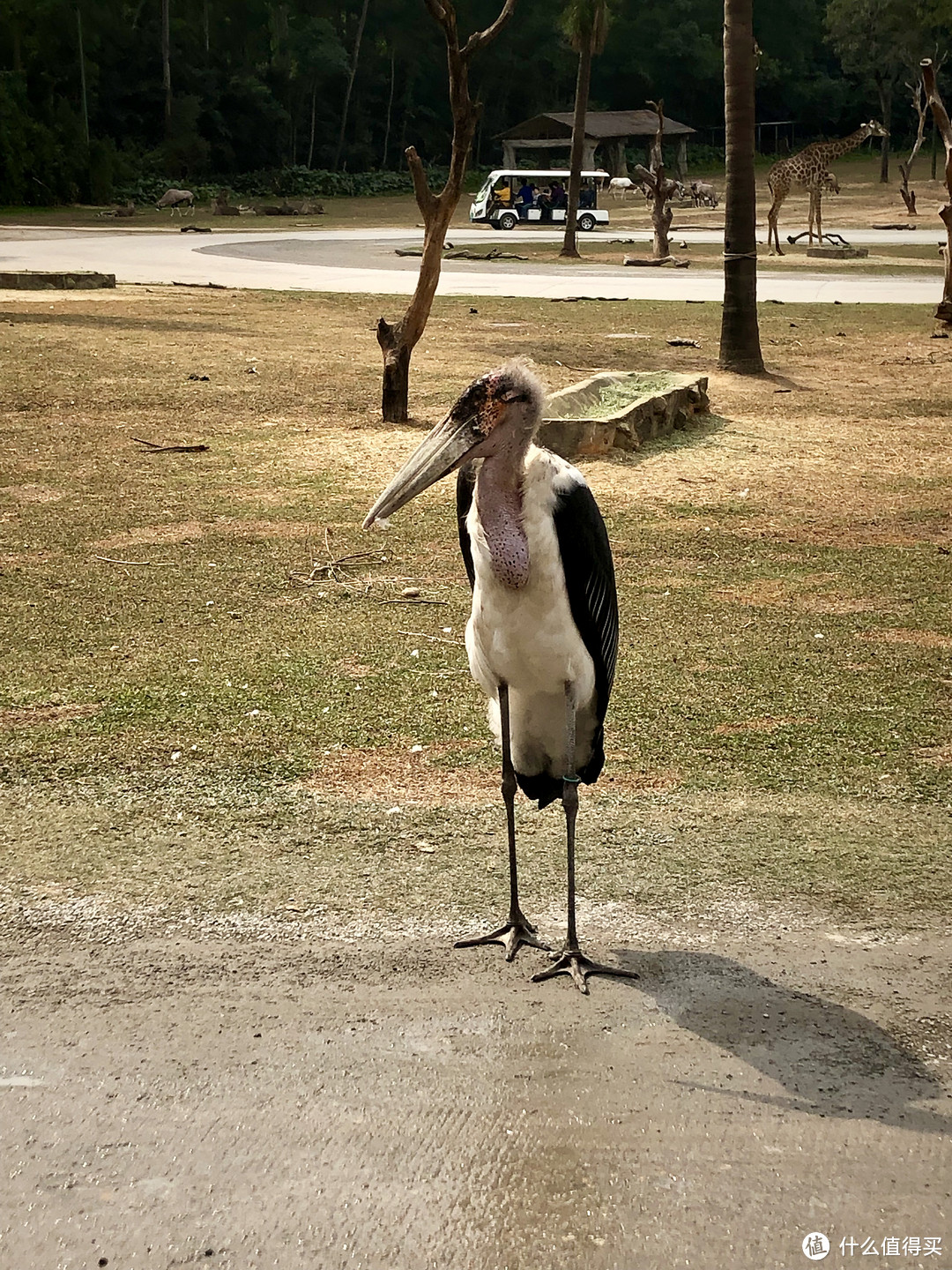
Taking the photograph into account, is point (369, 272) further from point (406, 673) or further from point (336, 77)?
point (336, 77)

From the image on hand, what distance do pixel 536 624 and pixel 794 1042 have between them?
3.67 feet

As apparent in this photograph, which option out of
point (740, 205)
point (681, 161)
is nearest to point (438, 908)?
point (740, 205)

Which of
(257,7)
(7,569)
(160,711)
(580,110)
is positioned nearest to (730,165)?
(7,569)

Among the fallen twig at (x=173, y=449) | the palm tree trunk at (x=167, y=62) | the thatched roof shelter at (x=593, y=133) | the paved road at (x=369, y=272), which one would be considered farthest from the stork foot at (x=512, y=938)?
the palm tree trunk at (x=167, y=62)

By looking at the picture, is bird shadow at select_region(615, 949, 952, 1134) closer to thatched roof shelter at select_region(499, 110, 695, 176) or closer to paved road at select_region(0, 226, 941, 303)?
paved road at select_region(0, 226, 941, 303)

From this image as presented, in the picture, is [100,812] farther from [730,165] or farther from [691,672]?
[730,165]

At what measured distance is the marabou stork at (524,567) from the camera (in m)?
3.38

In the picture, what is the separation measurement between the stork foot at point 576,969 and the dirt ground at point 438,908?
53 mm

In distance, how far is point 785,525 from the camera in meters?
7.95

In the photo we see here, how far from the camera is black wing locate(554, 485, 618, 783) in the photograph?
3449mm

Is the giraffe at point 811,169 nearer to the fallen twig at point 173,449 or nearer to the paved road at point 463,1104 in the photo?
the fallen twig at point 173,449

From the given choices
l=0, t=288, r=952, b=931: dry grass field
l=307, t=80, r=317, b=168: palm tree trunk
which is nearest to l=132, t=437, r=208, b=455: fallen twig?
l=0, t=288, r=952, b=931: dry grass field

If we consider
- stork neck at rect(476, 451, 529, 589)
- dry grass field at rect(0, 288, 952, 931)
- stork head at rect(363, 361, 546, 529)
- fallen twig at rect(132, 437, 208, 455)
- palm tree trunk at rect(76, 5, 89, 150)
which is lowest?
dry grass field at rect(0, 288, 952, 931)

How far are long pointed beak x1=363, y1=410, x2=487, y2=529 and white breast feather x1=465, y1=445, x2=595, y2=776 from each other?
125 mm
